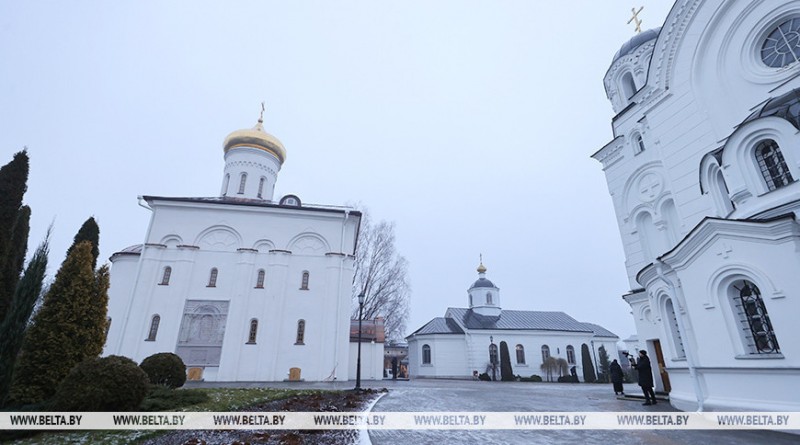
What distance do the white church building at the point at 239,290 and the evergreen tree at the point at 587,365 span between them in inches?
909

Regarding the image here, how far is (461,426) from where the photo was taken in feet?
23.5

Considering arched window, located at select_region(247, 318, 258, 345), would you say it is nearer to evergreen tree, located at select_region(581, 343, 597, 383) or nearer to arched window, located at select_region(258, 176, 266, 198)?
arched window, located at select_region(258, 176, 266, 198)

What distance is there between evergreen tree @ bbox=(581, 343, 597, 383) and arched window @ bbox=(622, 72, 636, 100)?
88.7 ft


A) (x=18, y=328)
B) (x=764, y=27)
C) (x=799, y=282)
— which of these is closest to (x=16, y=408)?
(x=18, y=328)

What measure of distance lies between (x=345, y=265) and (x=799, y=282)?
1780 cm

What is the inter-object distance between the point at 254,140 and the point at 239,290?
11238mm

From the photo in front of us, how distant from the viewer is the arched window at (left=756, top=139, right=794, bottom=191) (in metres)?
8.26

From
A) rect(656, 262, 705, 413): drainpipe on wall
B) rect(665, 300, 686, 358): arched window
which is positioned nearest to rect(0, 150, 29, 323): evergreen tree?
rect(656, 262, 705, 413): drainpipe on wall

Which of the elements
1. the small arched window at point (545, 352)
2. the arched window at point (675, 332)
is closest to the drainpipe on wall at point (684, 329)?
the arched window at point (675, 332)

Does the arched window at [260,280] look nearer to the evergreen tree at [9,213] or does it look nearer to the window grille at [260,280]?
the window grille at [260,280]

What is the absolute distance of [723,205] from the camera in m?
9.72

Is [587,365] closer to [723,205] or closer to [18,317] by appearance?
[723,205]

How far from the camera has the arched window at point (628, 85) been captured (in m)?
17.2

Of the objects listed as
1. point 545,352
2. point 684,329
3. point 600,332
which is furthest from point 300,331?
point 600,332
